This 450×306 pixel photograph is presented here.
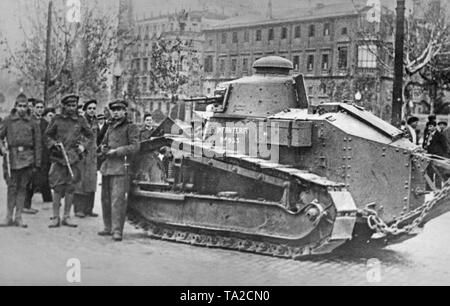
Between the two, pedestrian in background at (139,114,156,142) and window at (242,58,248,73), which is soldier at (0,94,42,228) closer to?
pedestrian in background at (139,114,156,142)

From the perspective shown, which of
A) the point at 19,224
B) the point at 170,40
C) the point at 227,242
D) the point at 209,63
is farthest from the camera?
the point at 170,40

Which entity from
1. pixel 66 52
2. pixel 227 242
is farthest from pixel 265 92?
pixel 66 52

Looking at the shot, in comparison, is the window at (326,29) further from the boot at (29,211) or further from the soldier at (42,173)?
the boot at (29,211)

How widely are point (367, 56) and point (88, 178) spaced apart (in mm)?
4944

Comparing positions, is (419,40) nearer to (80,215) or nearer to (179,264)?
(80,215)

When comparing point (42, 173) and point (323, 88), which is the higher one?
point (323, 88)

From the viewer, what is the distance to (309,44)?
10.4 metres

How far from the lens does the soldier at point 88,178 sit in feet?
35.6

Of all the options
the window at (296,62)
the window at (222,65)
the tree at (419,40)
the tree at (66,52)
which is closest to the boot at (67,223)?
the tree at (66,52)

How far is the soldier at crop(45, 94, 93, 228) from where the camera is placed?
31.9 feet

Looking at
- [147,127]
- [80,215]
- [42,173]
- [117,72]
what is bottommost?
[80,215]

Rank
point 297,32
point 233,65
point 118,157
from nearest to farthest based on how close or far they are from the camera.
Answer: point 118,157, point 297,32, point 233,65

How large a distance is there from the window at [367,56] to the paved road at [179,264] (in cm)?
314

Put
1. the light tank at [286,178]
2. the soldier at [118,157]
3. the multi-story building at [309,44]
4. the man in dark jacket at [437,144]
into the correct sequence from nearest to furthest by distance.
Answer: the light tank at [286,178]
the soldier at [118,157]
the multi-story building at [309,44]
the man in dark jacket at [437,144]
